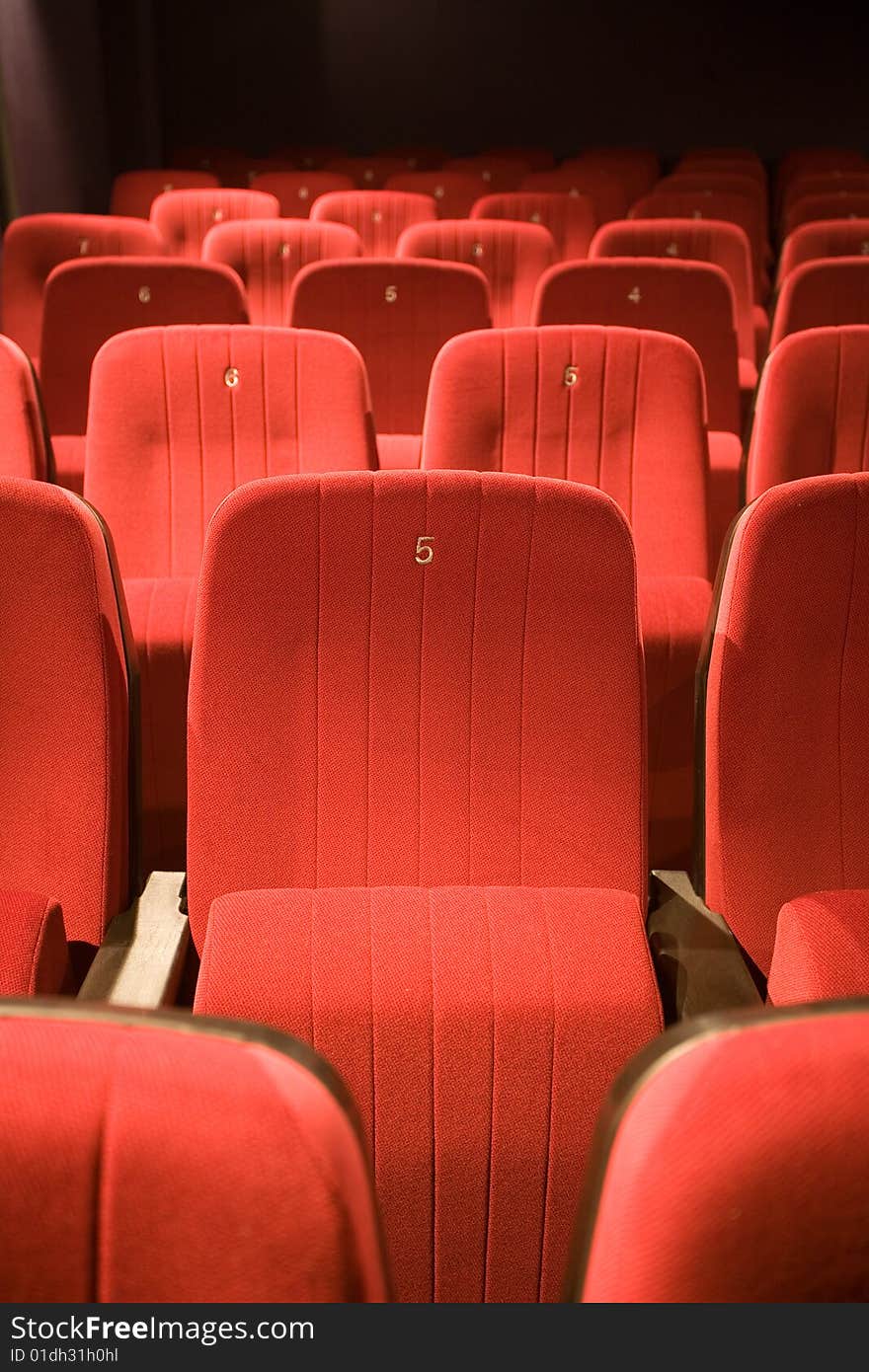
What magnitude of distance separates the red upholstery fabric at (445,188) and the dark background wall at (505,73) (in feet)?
5.68

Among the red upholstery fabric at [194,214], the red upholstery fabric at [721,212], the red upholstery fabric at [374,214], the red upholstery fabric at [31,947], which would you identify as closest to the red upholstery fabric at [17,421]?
the red upholstery fabric at [31,947]

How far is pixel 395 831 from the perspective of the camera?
71cm

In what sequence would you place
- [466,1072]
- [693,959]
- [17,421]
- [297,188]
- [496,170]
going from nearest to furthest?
[466,1072]
[693,959]
[17,421]
[297,188]
[496,170]

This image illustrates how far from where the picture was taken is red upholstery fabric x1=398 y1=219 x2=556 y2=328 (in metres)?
1.93

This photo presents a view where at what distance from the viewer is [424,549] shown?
70 cm

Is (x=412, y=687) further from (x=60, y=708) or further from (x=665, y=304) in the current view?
(x=665, y=304)

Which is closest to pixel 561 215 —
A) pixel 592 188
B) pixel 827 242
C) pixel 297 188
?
pixel 827 242

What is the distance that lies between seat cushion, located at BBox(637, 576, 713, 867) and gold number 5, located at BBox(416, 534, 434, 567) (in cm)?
26

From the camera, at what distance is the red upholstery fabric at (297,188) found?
9.78 ft

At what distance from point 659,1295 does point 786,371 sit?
3.14 feet

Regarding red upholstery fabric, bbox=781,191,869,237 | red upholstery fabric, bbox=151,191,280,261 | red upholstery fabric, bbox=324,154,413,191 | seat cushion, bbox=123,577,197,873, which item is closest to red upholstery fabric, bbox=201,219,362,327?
red upholstery fabric, bbox=151,191,280,261

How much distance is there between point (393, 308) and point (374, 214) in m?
1.05

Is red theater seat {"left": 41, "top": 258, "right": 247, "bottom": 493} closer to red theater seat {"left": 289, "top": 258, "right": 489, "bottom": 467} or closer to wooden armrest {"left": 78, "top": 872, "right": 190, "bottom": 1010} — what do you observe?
red theater seat {"left": 289, "top": 258, "right": 489, "bottom": 467}

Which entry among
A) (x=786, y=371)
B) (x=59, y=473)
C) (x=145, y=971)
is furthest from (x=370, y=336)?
(x=145, y=971)
